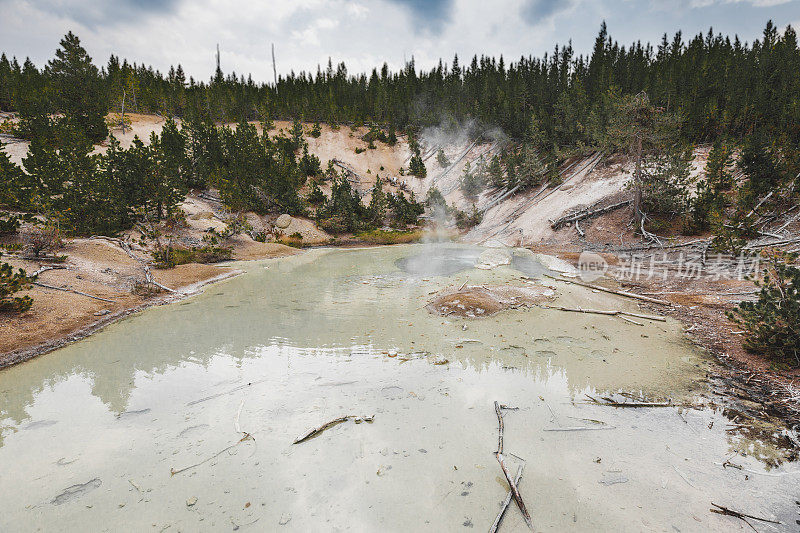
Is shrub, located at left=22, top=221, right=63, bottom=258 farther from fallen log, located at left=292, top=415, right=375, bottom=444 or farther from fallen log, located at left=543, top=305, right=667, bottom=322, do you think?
fallen log, located at left=543, top=305, right=667, bottom=322

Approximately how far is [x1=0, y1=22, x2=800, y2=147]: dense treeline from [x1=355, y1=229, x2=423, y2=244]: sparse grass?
18.5m

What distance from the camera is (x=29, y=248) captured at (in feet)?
47.0

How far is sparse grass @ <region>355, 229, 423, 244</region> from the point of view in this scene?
106ft

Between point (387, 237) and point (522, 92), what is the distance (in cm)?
3119

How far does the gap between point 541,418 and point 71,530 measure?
6.53 metres

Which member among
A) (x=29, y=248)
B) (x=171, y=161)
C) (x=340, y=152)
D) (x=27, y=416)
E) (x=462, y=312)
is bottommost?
(x=27, y=416)

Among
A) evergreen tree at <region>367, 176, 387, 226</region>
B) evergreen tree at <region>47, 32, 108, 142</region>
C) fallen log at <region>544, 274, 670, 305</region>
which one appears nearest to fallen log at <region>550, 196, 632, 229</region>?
fallen log at <region>544, 274, 670, 305</region>

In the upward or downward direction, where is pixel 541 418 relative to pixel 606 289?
downward

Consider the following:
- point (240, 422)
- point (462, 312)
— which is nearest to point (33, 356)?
point (240, 422)

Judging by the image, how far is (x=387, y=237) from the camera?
32469mm

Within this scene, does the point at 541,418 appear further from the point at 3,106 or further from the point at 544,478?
the point at 3,106

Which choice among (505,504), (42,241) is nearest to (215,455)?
(505,504)

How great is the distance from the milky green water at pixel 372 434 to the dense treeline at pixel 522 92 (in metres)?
26.0

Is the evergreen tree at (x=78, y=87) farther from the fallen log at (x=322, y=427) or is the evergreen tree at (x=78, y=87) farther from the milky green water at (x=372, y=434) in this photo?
the fallen log at (x=322, y=427)
